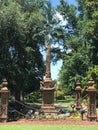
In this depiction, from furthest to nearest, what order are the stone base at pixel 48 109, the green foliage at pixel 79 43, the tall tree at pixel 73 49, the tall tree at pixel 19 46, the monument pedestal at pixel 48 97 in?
1. the tall tree at pixel 73 49
2. the green foliage at pixel 79 43
3. the tall tree at pixel 19 46
4. the monument pedestal at pixel 48 97
5. the stone base at pixel 48 109

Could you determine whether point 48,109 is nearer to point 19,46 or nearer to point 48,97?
point 48,97

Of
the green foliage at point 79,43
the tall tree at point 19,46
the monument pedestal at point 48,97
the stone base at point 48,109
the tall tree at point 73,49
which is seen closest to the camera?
the stone base at point 48,109

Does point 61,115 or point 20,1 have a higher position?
point 20,1

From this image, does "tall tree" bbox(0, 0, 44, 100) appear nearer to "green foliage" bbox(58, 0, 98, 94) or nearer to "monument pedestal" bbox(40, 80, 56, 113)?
"monument pedestal" bbox(40, 80, 56, 113)

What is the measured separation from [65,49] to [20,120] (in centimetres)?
2889

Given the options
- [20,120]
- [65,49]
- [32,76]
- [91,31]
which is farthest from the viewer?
[65,49]

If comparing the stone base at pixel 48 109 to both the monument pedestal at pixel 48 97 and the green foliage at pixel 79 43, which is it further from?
the green foliage at pixel 79 43

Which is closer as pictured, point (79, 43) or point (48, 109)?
point (48, 109)

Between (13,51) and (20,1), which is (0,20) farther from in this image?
(20,1)

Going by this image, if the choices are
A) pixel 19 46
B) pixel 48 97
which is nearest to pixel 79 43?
pixel 19 46

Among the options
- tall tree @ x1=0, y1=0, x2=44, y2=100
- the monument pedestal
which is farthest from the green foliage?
the monument pedestal

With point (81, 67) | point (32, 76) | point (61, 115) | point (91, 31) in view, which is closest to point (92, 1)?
point (91, 31)

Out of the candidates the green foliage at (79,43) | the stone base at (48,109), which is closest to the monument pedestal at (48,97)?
the stone base at (48,109)

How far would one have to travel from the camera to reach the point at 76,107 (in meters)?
29.3
